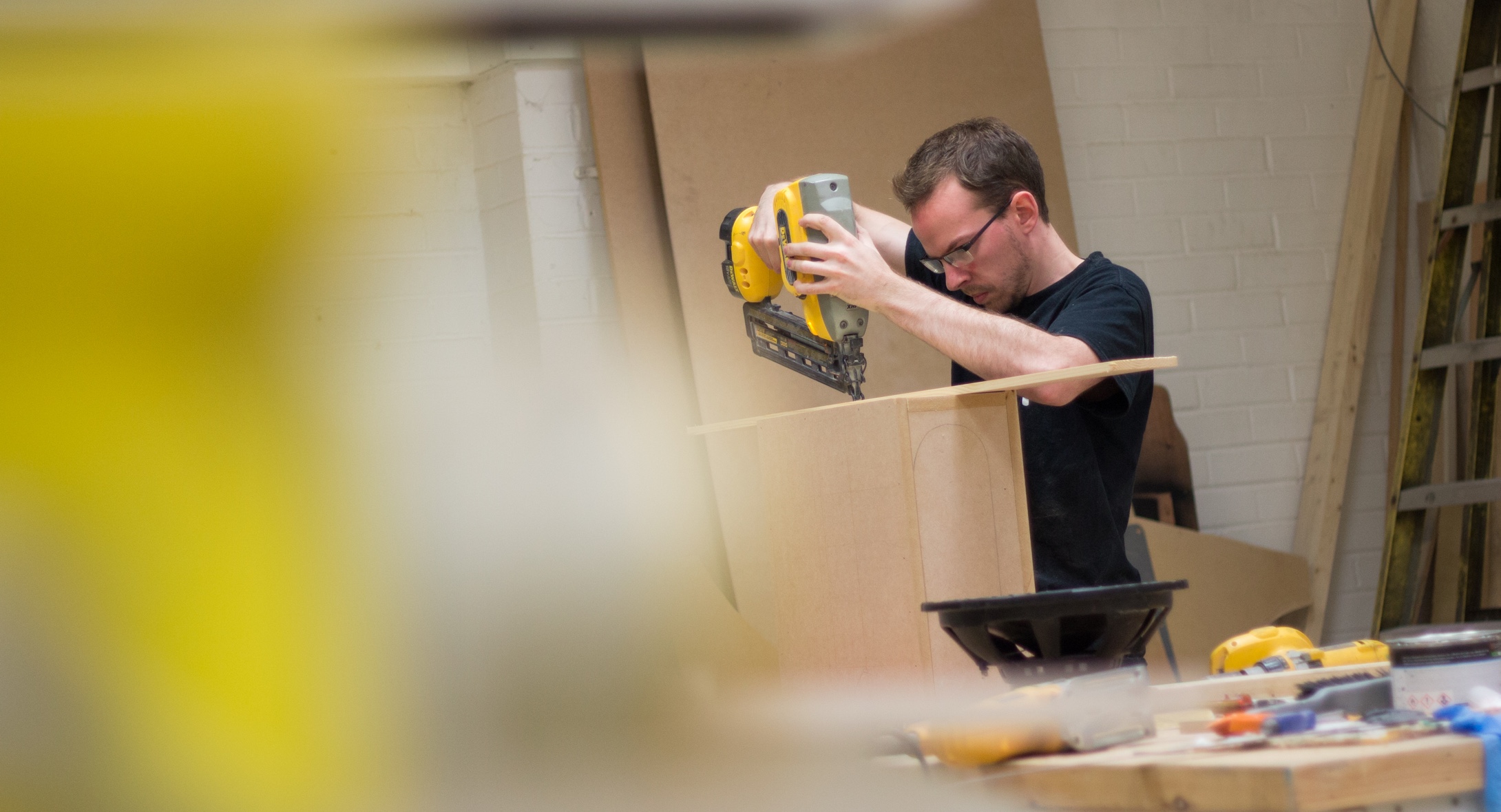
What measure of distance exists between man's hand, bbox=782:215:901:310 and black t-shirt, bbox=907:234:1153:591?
0.89ft

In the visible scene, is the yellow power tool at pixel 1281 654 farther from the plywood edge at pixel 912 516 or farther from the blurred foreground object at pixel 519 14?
the blurred foreground object at pixel 519 14

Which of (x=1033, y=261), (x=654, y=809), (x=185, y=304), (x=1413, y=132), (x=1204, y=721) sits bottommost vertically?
(x=1204, y=721)

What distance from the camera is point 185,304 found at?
28cm

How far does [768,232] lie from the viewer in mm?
1555

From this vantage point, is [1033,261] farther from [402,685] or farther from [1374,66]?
[1374,66]

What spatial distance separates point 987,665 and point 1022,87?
2.27 metres

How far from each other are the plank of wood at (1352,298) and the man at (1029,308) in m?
1.63

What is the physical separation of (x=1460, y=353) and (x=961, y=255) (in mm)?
1720

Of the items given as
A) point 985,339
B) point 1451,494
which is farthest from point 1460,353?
point 985,339

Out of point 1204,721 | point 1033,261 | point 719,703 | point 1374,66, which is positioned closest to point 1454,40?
point 1374,66

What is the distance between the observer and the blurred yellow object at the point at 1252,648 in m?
1.24

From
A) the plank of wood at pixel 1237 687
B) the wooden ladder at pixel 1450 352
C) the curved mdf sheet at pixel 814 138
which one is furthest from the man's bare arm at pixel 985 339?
the wooden ladder at pixel 1450 352

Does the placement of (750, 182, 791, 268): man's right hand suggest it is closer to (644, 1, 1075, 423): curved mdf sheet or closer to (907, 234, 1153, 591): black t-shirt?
(907, 234, 1153, 591): black t-shirt

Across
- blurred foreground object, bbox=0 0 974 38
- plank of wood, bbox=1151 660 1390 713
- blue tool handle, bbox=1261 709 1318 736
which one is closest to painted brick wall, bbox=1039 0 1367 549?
plank of wood, bbox=1151 660 1390 713
